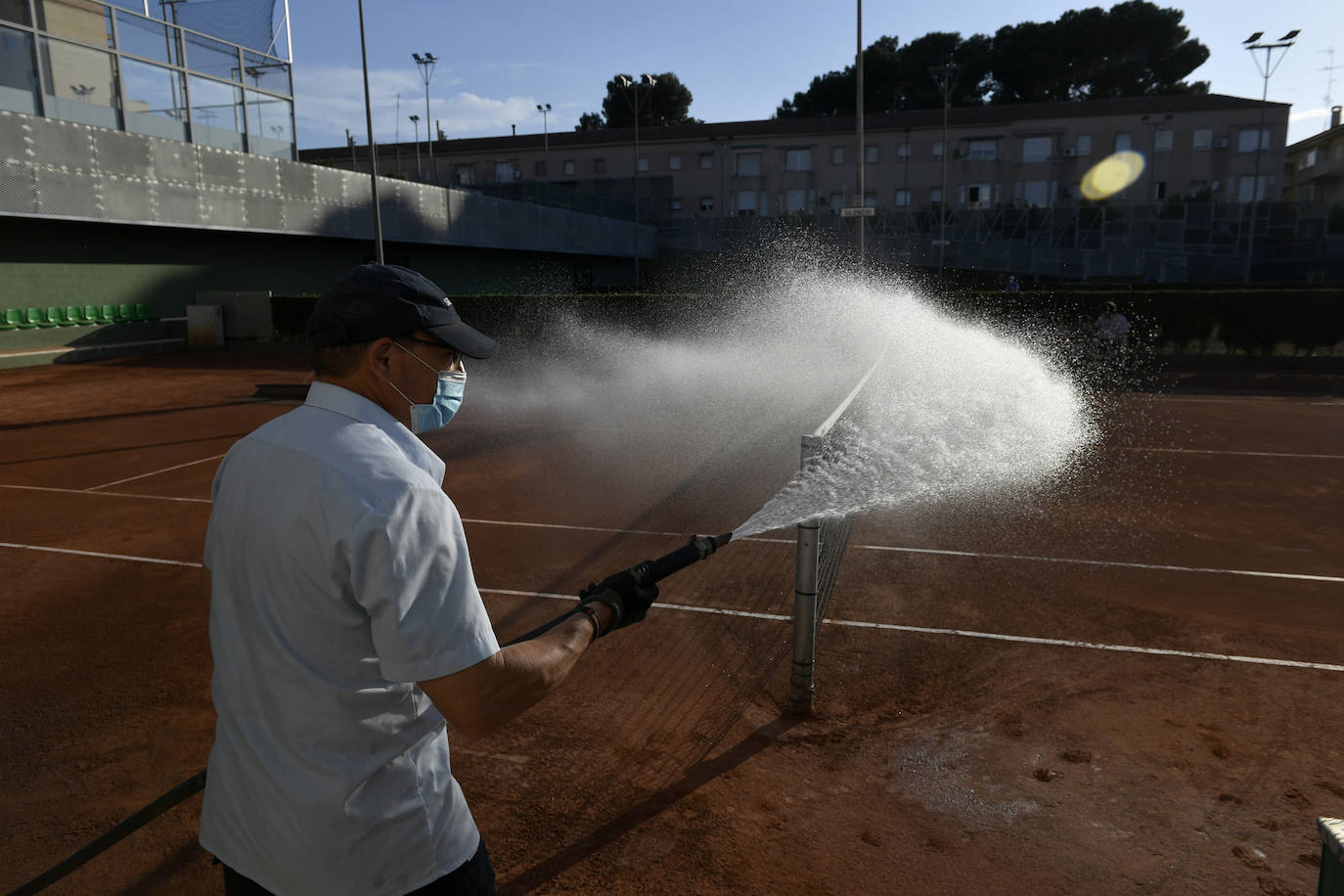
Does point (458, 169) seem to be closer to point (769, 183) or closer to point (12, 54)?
point (769, 183)

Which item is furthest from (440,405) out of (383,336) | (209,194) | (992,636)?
(209,194)

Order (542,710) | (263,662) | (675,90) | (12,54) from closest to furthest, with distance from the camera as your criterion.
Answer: (263,662)
(542,710)
(12,54)
(675,90)

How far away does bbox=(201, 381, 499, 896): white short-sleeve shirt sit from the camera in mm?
1640

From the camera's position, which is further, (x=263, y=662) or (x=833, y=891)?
(x=833, y=891)

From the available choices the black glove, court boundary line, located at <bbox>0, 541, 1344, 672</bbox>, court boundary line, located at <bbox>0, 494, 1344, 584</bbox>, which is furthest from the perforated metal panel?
the black glove

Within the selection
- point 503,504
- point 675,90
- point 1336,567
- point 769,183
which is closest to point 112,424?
point 503,504

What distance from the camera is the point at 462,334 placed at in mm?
2049

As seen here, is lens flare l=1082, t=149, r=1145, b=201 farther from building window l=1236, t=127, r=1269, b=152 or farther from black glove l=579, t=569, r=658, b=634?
black glove l=579, t=569, r=658, b=634

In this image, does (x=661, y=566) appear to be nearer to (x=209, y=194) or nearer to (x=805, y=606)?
(x=805, y=606)

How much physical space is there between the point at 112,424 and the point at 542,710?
1385 cm

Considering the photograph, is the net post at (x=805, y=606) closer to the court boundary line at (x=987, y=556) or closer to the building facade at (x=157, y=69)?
the court boundary line at (x=987, y=556)

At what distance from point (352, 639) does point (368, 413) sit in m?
0.48

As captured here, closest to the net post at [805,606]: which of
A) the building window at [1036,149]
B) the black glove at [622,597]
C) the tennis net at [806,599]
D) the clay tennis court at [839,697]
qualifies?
the tennis net at [806,599]

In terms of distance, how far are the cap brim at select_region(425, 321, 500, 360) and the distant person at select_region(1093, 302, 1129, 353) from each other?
21668 mm
